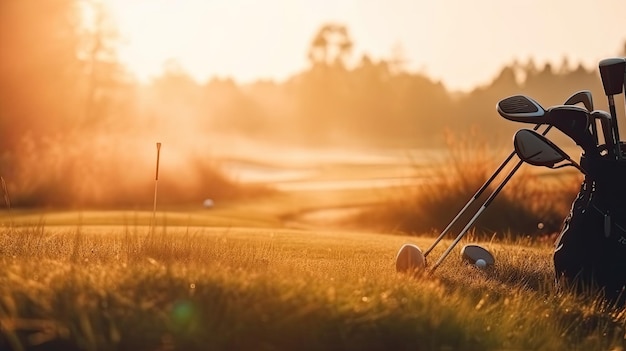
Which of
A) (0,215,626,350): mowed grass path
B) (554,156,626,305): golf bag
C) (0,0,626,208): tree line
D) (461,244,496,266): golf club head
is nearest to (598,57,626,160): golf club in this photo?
(554,156,626,305): golf bag

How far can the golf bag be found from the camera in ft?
20.0

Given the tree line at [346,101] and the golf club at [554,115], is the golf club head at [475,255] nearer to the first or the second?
the golf club at [554,115]

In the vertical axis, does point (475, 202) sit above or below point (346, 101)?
below

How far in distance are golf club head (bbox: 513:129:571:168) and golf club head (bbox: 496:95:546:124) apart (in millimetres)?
248

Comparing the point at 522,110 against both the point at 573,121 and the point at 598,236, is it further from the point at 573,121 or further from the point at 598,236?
the point at 598,236

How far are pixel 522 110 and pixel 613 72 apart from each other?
665mm

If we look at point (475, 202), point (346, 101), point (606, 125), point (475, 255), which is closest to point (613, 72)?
point (606, 125)

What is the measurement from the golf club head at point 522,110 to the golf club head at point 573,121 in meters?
0.06

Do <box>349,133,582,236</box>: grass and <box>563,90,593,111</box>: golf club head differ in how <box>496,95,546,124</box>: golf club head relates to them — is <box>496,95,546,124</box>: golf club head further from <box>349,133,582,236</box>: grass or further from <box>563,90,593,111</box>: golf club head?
<box>349,133,582,236</box>: grass

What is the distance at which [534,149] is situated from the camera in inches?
230

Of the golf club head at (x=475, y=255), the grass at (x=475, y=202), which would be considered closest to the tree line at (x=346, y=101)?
the grass at (x=475, y=202)

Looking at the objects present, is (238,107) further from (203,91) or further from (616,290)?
(616,290)

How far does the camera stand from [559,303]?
5859 millimetres

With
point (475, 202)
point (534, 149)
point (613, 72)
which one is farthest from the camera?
point (475, 202)
